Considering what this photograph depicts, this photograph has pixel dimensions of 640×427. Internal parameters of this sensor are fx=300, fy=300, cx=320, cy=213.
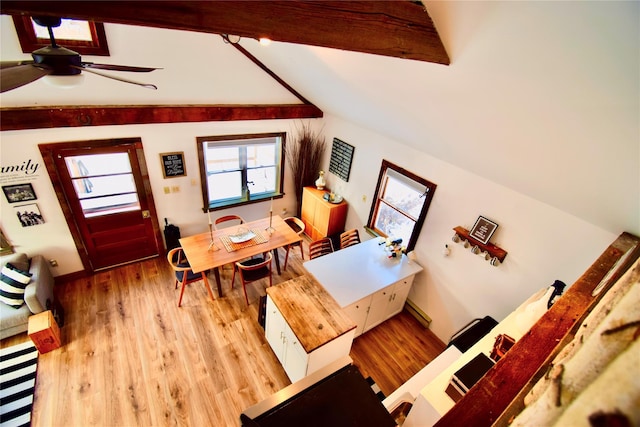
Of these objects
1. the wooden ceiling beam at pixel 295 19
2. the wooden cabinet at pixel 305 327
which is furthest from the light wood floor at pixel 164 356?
the wooden ceiling beam at pixel 295 19

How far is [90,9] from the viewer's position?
3.26 ft

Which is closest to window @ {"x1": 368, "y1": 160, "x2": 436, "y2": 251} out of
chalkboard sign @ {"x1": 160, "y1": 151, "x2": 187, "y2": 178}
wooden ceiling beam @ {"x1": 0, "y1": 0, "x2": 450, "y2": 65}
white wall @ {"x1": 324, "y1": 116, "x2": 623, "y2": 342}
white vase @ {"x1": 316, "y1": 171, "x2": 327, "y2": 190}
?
white wall @ {"x1": 324, "y1": 116, "x2": 623, "y2": 342}

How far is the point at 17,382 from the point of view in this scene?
305 cm

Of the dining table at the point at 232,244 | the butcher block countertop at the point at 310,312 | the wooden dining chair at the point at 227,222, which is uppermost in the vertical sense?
the butcher block countertop at the point at 310,312

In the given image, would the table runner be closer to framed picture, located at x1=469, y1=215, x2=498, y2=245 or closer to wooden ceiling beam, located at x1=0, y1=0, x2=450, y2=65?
framed picture, located at x1=469, y1=215, x2=498, y2=245

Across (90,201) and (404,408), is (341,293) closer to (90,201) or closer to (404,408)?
(404,408)

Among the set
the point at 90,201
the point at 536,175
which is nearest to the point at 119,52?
the point at 90,201

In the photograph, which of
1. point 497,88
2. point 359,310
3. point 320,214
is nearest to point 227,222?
point 320,214

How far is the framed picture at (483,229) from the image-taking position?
3.20 m

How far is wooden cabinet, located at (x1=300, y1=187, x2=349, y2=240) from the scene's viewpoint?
16.8ft

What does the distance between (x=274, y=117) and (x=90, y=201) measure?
2827 millimetres

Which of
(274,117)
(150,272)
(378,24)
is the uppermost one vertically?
(378,24)

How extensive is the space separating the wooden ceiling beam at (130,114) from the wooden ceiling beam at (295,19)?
126 inches

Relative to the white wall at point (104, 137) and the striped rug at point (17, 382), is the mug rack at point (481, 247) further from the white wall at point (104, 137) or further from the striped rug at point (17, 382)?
the striped rug at point (17, 382)
